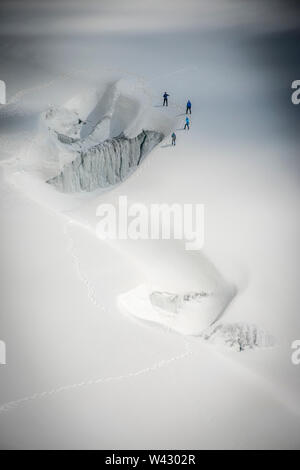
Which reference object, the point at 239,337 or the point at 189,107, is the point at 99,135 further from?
the point at 239,337

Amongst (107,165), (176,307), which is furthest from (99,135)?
(176,307)

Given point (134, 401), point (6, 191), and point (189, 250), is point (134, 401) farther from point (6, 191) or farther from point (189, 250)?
point (6, 191)

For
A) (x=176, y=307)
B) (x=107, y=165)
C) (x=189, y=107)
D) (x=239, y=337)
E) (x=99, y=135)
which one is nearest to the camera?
(x=239, y=337)

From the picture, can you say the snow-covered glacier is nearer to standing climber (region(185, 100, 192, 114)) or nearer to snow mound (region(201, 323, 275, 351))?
standing climber (region(185, 100, 192, 114))

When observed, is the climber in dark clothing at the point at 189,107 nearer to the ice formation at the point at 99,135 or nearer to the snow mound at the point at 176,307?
the ice formation at the point at 99,135

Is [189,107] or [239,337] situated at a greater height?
[189,107]

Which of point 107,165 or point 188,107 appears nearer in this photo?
point 188,107
